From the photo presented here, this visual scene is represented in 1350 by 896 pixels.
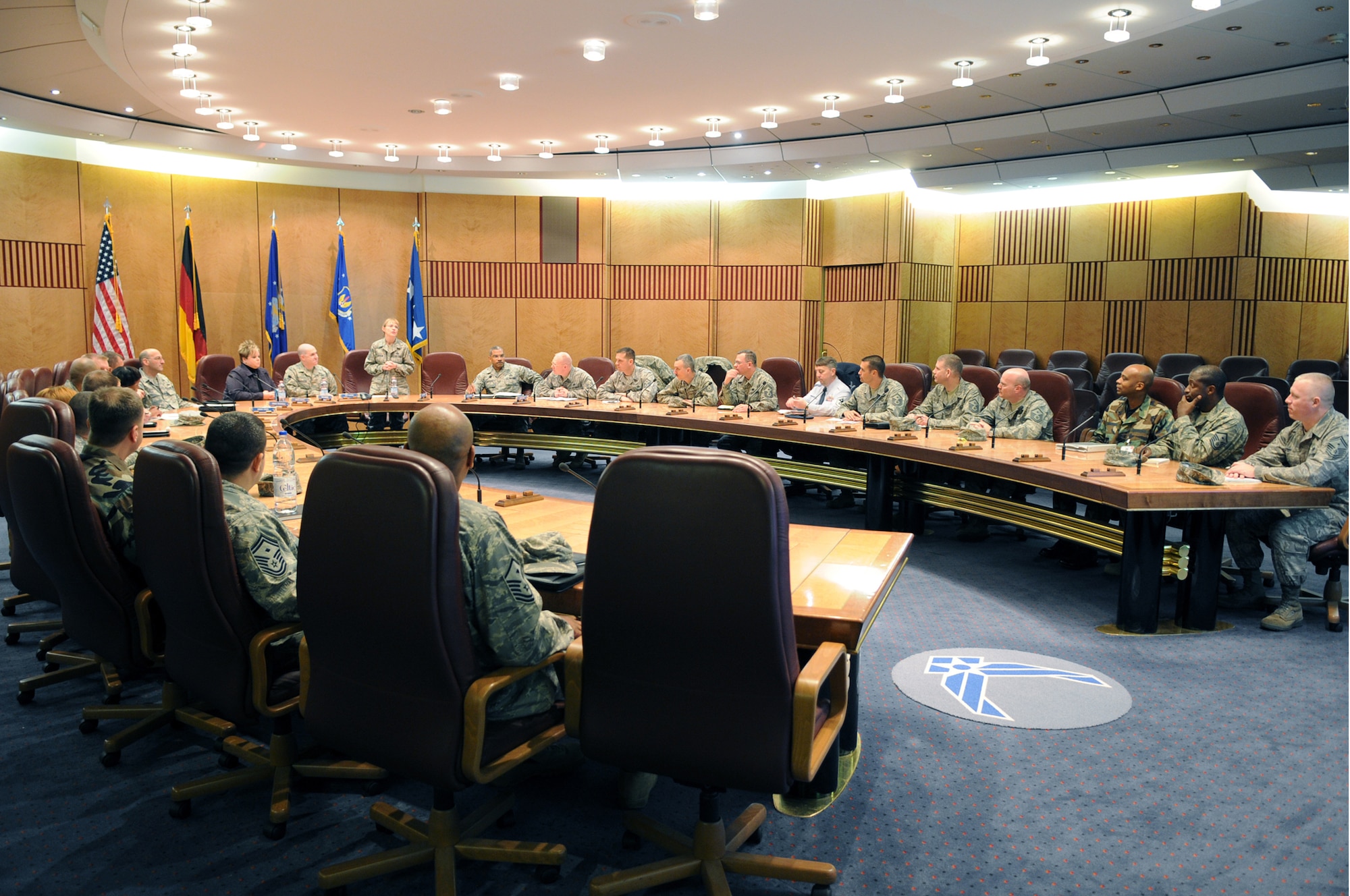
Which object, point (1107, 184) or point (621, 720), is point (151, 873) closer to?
point (621, 720)

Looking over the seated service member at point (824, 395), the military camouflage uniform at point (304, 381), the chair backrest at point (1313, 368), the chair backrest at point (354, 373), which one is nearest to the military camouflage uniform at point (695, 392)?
the seated service member at point (824, 395)

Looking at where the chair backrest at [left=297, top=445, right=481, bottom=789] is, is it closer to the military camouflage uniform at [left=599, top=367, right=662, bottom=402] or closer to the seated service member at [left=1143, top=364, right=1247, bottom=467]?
the seated service member at [left=1143, top=364, right=1247, bottom=467]

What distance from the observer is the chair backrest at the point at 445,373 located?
9.02 metres

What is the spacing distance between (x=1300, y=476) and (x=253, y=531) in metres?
4.23

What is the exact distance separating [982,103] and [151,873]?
8195 millimetres

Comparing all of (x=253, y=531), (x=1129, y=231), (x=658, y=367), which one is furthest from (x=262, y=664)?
(x=1129, y=231)

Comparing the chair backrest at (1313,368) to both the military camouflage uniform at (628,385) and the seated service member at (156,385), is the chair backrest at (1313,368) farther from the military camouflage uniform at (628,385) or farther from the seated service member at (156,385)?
the seated service member at (156,385)

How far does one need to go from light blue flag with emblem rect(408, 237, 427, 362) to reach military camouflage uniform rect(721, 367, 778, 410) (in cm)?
495

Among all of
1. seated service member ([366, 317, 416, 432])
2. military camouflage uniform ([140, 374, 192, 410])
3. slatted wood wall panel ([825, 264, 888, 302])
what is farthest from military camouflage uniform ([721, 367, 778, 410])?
military camouflage uniform ([140, 374, 192, 410])

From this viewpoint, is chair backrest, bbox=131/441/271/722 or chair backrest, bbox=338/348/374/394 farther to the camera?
chair backrest, bbox=338/348/374/394

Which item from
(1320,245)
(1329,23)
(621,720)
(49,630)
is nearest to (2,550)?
(49,630)

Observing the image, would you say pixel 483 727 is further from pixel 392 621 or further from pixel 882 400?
pixel 882 400

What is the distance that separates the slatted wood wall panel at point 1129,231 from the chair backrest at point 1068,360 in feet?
3.89

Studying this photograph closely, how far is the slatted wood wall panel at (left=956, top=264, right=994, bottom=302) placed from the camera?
39.0 feet
